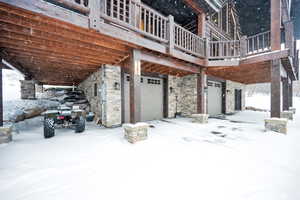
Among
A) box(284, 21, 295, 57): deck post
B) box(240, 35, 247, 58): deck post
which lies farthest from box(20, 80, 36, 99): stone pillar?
box(284, 21, 295, 57): deck post

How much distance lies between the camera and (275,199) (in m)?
1.83

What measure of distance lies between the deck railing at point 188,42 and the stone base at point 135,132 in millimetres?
3449

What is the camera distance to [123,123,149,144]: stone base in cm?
392

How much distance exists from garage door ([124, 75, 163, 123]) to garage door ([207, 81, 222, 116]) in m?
3.54

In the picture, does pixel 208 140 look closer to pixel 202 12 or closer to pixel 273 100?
pixel 273 100

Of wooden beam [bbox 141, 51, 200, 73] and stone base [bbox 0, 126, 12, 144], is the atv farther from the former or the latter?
wooden beam [bbox 141, 51, 200, 73]

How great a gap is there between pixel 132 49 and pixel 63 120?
3.58 meters

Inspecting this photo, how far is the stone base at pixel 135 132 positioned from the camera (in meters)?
3.92

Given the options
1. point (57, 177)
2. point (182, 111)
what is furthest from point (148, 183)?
point (182, 111)

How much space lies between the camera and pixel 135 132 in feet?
12.9

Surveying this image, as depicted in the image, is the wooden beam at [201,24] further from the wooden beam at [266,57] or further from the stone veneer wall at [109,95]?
the stone veneer wall at [109,95]

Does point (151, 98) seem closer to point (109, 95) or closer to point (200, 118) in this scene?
point (109, 95)

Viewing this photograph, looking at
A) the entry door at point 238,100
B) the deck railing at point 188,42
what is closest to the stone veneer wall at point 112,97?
the deck railing at point 188,42

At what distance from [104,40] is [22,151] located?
3.47 meters
